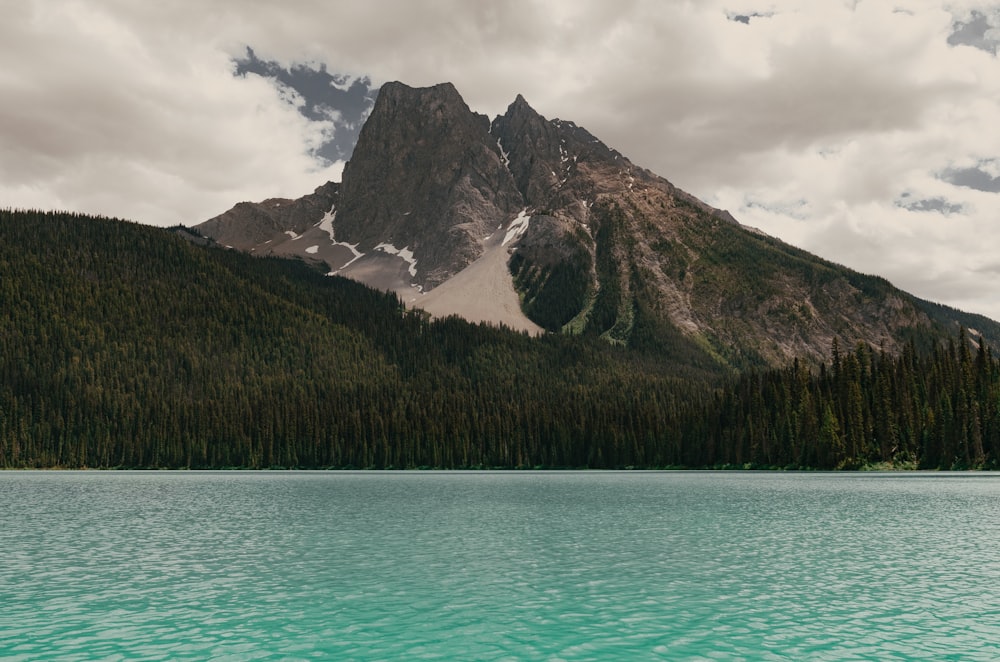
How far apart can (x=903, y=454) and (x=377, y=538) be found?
138 metres

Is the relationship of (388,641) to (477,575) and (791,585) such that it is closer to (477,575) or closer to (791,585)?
(477,575)

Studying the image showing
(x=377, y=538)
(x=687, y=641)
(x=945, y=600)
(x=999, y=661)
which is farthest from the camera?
(x=377, y=538)

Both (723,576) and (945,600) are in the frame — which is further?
(723,576)

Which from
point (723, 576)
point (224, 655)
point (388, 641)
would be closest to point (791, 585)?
point (723, 576)

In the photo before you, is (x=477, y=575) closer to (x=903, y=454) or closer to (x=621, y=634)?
(x=621, y=634)

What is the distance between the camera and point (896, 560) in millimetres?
42875

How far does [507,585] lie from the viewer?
36.8m

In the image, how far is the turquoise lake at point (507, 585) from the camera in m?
26.2

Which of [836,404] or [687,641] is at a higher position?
[836,404]

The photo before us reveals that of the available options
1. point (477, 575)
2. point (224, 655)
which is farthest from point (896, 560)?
point (224, 655)

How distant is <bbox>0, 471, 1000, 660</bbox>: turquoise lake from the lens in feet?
86.0

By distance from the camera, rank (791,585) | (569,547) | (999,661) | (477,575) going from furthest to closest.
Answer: (569,547)
(477,575)
(791,585)
(999,661)

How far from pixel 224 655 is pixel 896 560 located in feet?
112

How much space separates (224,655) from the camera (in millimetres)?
24859
